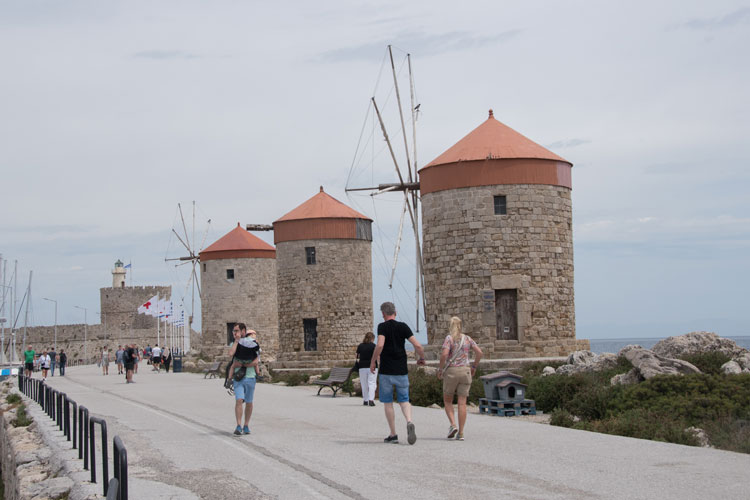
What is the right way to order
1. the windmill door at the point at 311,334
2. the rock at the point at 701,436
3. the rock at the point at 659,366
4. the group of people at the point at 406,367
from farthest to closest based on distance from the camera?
the windmill door at the point at 311,334 → the rock at the point at 659,366 → the group of people at the point at 406,367 → the rock at the point at 701,436

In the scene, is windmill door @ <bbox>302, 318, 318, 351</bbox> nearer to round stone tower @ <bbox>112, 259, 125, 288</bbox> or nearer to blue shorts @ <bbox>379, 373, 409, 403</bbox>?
blue shorts @ <bbox>379, 373, 409, 403</bbox>

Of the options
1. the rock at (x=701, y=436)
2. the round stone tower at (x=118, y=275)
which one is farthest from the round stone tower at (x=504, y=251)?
the round stone tower at (x=118, y=275)

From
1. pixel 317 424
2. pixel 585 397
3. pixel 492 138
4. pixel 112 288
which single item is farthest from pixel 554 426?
pixel 112 288

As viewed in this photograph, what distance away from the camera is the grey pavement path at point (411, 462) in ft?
26.1

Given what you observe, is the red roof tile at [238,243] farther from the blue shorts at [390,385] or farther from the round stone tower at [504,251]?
the blue shorts at [390,385]

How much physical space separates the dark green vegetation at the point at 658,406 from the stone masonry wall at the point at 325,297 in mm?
21722

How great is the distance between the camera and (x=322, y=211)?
38.9 meters

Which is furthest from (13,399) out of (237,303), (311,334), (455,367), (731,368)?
(237,303)

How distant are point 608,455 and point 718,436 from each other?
221 centimetres

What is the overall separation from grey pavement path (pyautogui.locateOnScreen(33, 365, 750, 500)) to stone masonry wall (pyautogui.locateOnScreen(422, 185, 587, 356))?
11137 millimetres

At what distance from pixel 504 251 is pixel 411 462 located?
16.5 metres

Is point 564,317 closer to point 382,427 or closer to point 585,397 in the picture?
point 585,397

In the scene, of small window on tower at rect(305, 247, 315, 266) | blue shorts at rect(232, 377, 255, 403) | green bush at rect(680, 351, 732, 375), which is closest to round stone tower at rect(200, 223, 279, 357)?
small window on tower at rect(305, 247, 315, 266)

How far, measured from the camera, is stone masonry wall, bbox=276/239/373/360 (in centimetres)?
3753
